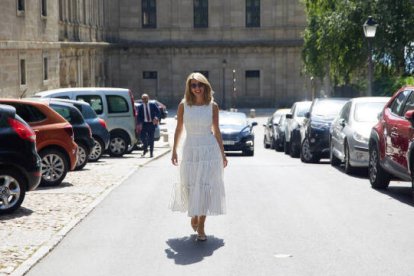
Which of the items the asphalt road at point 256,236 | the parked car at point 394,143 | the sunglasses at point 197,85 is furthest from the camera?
the parked car at point 394,143

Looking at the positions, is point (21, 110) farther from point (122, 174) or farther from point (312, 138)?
point (312, 138)

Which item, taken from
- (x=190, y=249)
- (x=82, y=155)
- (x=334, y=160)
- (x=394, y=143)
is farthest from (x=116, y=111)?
(x=190, y=249)

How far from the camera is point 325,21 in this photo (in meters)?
38.1

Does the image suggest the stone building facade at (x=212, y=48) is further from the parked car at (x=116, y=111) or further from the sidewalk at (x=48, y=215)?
the sidewalk at (x=48, y=215)

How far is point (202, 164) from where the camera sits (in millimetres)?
10961

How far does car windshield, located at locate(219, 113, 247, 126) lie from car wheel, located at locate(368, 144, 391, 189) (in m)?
14.3

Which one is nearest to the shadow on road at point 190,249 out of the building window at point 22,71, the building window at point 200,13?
the building window at point 22,71

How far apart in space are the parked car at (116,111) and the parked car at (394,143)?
1177 centimetres

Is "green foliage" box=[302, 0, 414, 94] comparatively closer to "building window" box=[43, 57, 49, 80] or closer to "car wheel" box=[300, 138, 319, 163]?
"building window" box=[43, 57, 49, 80]

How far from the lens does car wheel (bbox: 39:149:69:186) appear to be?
1769 cm

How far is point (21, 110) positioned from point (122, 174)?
3.58 meters

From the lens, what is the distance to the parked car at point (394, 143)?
14.5 m

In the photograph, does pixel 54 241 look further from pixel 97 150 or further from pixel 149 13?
pixel 149 13

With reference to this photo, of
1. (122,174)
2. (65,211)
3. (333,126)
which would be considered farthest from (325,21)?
(65,211)
